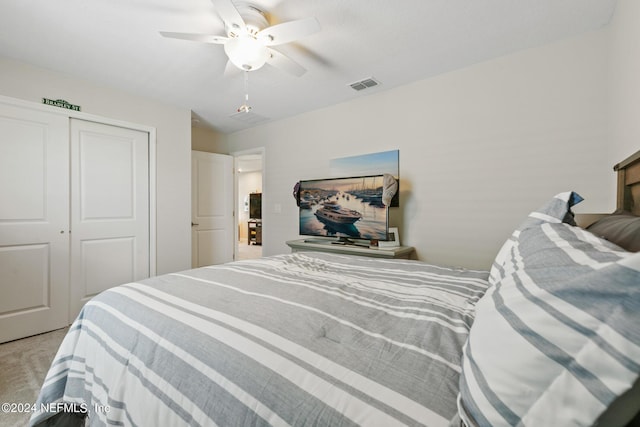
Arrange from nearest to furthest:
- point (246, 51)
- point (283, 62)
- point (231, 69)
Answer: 1. point (246, 51)
2. point (283, 62)
3. point (231, 69)

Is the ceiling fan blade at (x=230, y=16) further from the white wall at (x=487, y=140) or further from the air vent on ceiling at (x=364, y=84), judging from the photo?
the white wall at (x=487, y=140)

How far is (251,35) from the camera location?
189 cm

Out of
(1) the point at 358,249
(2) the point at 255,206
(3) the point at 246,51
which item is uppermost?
(3) the point at 246,51

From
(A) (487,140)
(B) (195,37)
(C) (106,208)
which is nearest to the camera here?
(B) (195,37)

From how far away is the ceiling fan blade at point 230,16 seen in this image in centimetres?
154

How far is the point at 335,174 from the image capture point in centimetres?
357

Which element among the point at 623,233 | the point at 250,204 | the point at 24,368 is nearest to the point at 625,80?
the point at 623,233

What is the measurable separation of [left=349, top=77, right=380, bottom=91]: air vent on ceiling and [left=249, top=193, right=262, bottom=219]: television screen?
661 cm

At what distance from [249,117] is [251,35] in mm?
2189

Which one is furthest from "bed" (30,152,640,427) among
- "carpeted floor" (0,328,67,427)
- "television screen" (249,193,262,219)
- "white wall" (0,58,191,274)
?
"television screen" (249,193,262,219)

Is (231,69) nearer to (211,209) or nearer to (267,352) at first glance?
(267,352)

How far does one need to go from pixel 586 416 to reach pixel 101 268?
3.91m

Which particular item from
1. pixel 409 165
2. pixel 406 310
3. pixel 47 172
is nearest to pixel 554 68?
pixel 409 165

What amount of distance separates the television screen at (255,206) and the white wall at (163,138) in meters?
5.37
